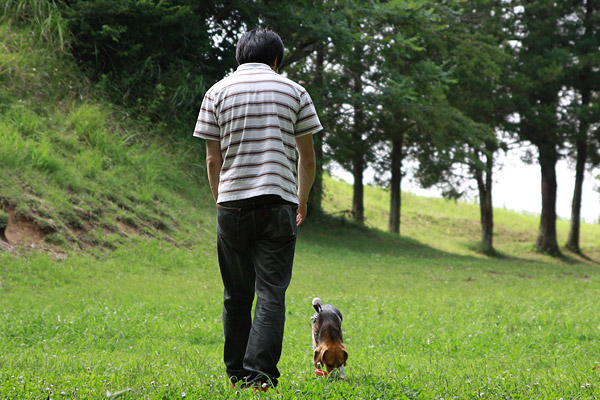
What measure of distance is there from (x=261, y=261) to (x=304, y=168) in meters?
0.64

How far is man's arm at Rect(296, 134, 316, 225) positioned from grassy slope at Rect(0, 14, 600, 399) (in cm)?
114

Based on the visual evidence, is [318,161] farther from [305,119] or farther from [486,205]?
[305,119]

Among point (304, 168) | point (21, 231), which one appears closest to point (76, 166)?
point (21, 231)

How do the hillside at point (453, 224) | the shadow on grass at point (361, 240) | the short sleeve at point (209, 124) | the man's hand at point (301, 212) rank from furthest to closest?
the hillside at point (453, 224) < the shadow on grass at point (361, 240) < the man's hand at point (301, 212) < the short sleeve at point (209, 124)

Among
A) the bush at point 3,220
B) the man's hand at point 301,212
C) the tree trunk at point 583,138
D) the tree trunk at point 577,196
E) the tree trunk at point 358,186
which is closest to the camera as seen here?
the man's hand at point 301,212

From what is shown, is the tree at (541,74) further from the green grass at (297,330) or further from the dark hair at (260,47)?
the dark hair at (260,47)

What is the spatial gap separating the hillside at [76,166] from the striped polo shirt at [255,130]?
24.3 ft

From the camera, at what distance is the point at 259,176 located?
369cm

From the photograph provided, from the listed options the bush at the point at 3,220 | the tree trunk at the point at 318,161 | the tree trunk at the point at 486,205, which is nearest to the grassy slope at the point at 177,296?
the bush at the point at 3,220

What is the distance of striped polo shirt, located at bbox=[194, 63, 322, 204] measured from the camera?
3.71 m

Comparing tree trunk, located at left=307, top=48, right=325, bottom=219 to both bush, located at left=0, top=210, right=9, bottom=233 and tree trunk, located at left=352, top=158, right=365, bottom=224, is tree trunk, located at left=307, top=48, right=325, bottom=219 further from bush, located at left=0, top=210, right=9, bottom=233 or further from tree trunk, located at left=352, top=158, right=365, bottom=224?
bush, located at left=0, top=210, right=9, bottom=233

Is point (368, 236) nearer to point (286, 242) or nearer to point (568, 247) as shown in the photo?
point (568, 247)

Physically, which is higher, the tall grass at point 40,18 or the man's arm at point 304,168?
the tall grass at point 40,18

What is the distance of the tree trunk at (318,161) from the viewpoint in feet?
62.1
